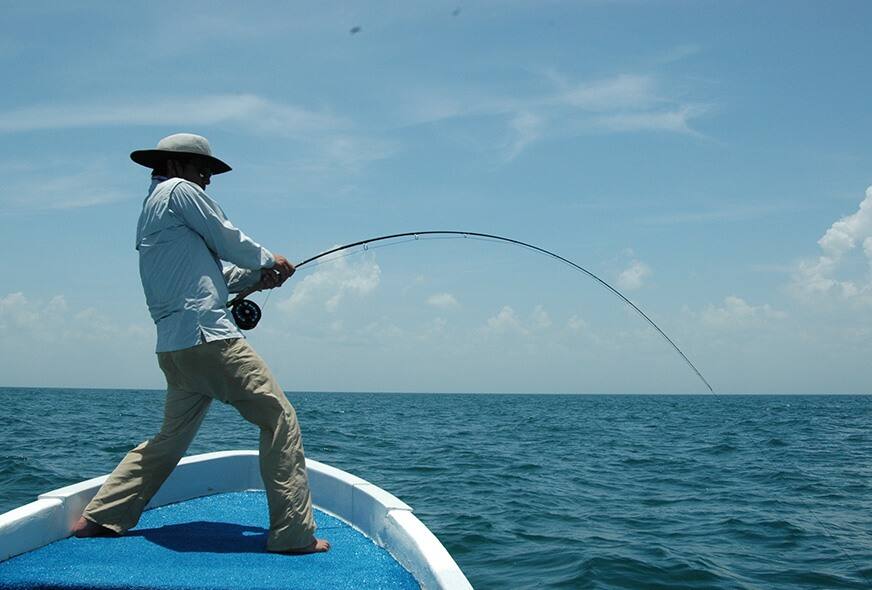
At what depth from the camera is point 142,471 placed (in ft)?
10.9

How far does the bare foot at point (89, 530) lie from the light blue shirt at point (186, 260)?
2.87ft

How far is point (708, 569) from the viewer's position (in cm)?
607

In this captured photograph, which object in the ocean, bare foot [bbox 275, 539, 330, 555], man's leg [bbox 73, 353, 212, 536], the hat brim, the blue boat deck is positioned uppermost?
the hat brim

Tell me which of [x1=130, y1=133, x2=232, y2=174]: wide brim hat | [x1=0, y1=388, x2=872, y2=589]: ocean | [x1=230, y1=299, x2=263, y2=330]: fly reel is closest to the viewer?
[x1=130, y1=133, x2=232, y2=174]: wide brim hat

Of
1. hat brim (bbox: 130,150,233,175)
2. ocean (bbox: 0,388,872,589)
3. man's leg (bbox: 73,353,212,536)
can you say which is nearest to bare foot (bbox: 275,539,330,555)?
man's leg (bbox: 73,353,212,536)

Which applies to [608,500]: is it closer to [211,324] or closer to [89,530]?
[89,530]

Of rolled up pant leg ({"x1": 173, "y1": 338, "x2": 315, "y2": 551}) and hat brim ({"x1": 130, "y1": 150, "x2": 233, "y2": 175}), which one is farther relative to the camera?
hat brim ({"x1": 130, "y1": 150, "x2": 233, "y2": 175})

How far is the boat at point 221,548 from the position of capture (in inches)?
105

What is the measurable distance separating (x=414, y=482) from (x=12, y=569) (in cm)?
774

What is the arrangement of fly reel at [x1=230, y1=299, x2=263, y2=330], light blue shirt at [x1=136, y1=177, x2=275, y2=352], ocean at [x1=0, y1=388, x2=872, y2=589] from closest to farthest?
light blue shirt at [x1=136, y1=177, x2=275, y2=352]
fly reel at [x1=230, y1=299, x2=263, y2=330]
ocean at [x1=0, y1=388, x2=872, y2=589]

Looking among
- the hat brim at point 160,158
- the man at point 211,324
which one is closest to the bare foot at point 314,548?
the man at point 211,324

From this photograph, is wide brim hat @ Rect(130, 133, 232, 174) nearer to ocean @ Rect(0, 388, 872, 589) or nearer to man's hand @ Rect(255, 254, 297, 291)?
man's hand @ Rect(255, 254, 297, 291)

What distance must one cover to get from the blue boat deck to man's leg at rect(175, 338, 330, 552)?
95 mm

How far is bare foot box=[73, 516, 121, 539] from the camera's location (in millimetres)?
3301
